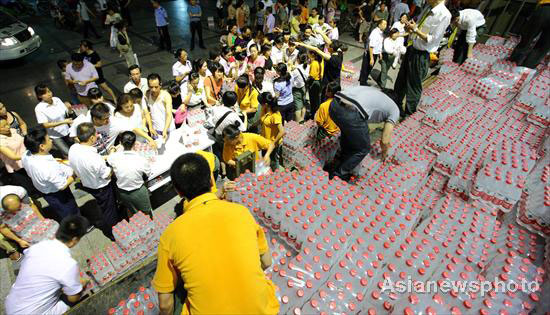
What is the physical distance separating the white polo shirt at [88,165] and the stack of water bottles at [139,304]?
1.99 metres

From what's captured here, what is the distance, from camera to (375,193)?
3283 mm

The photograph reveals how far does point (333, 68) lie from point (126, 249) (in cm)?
541

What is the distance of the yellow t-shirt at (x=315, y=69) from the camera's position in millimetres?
6625

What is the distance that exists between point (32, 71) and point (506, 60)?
15333mm

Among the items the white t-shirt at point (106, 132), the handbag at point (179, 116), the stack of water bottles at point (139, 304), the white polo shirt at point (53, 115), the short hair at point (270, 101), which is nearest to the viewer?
the stack of water bottles at point (139, 304)

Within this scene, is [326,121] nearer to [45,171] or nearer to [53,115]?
[45,171]

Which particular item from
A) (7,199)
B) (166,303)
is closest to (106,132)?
(7,199)

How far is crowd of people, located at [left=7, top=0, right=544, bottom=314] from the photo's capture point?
5.52 ft

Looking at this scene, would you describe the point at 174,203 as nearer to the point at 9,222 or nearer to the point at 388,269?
the point at 9,222

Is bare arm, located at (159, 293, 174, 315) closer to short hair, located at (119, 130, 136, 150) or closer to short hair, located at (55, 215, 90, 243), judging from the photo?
short hair, located at (55, 215, 90, 243)

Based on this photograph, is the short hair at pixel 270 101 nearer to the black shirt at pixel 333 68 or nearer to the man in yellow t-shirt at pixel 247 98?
the man in yellow t-shirt at pixel 247 98

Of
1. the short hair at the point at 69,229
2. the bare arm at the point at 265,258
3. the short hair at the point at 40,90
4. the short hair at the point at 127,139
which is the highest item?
the bare arm at the point at 265,258

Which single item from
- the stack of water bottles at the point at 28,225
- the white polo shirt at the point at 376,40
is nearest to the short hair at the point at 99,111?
the stack of water bottles at the point at 28,225

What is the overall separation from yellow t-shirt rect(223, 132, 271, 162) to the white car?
11099 mm
